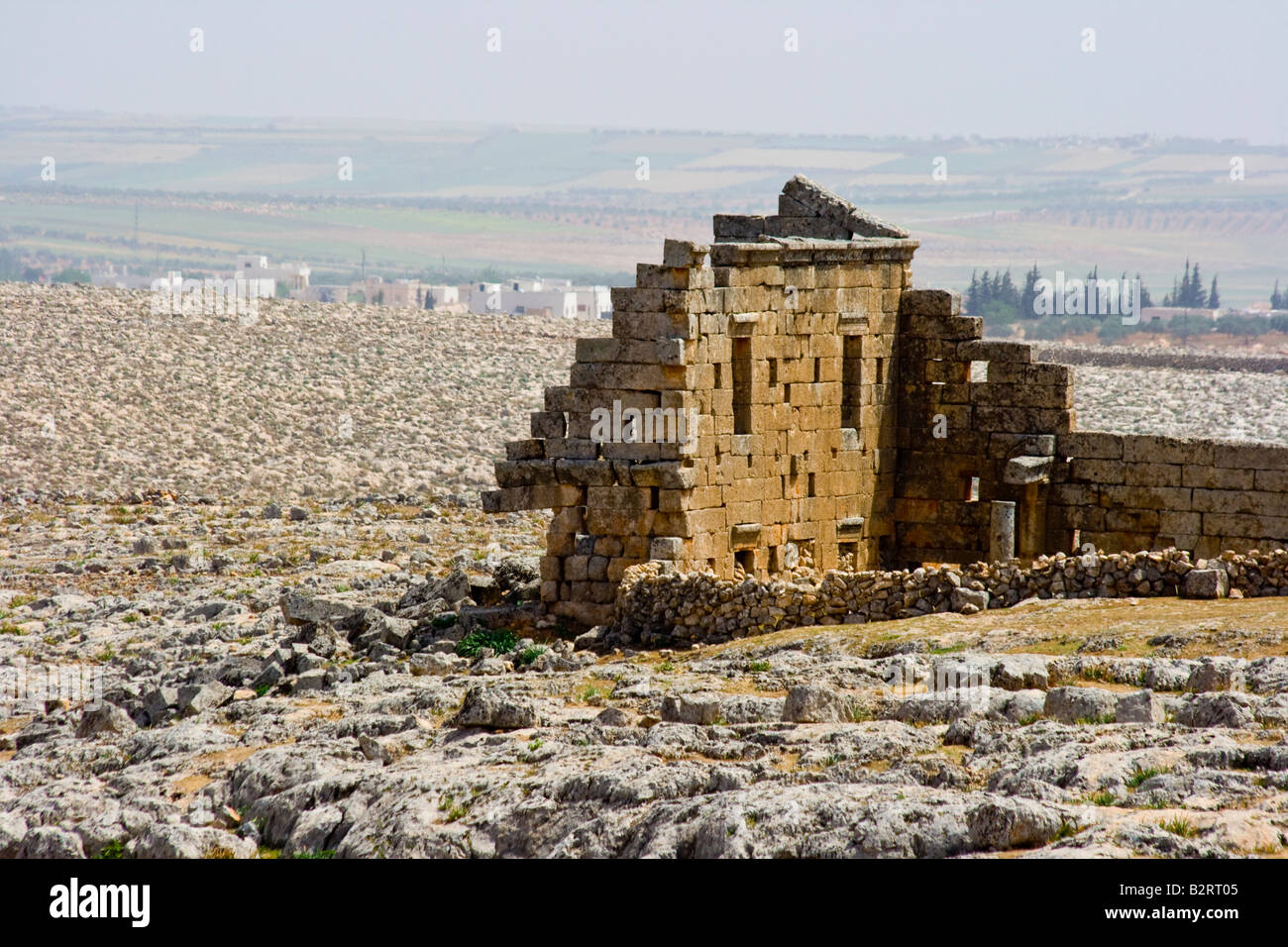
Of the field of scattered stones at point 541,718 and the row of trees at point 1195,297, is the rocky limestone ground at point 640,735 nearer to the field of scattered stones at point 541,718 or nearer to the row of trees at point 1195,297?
the field of scattered stones at point 541,718

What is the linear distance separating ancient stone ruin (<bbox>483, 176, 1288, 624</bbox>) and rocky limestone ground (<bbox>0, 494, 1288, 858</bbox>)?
1.65 metres

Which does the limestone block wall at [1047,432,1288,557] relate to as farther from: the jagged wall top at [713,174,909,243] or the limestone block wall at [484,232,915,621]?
the jagged wall top at [713,174,909,243]

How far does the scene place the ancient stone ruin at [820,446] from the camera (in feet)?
62.0

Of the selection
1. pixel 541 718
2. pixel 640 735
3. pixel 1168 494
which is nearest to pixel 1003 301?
pixel 1168 494

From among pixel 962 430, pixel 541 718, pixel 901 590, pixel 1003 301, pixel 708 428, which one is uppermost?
pixel 1003 301

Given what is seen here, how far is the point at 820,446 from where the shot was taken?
68.5 ft

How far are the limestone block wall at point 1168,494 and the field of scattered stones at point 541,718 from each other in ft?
12.4

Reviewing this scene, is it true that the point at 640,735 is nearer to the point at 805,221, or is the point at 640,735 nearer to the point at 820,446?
the point at 820,446

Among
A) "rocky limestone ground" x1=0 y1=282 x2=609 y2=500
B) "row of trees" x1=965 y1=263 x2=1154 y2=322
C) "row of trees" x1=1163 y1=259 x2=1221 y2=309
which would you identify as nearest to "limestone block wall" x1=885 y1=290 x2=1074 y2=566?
"rocky limestone ground" x1=0 y1=282 x2=609 y2=500

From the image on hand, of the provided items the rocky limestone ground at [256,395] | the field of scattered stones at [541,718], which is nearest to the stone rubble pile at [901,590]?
the field of scattered stones at [541,718]

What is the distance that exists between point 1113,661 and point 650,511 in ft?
20.7

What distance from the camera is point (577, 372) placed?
1906 centimetres

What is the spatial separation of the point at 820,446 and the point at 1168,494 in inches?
146
